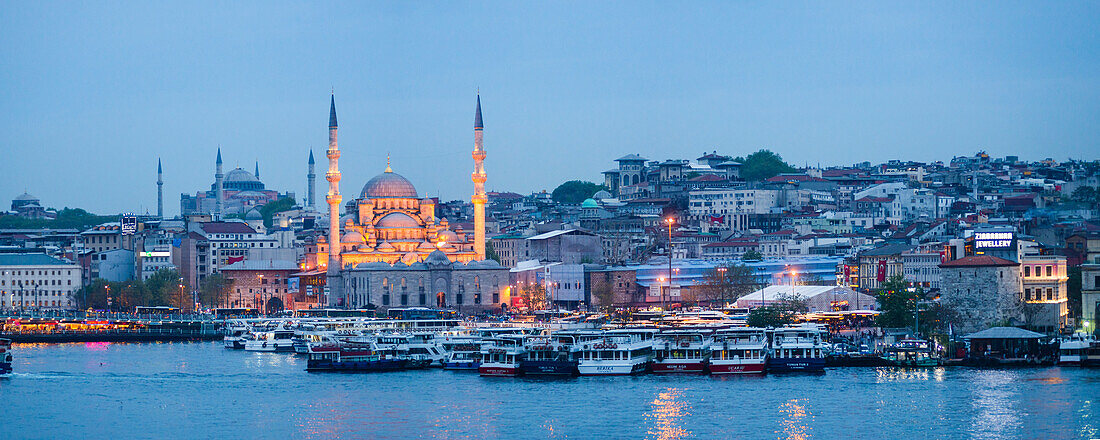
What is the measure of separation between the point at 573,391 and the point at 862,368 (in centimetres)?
880

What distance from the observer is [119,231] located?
108188mm

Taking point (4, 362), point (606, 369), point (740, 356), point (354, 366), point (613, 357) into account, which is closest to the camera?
point (740, 356)

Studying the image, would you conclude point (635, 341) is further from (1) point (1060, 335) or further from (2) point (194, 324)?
(2) point (194, 324)

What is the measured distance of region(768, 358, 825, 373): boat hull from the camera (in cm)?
4953

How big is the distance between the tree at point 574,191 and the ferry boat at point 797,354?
3186 inches

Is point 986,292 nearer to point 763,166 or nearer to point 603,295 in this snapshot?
point 603,295

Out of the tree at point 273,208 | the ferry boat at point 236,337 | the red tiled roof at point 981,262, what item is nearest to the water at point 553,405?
the red tiled roof at point 981,262

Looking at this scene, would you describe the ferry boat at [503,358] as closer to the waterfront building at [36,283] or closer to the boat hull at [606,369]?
the boat hull at [606,369]

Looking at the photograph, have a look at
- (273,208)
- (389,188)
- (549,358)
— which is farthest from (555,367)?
(273,208)

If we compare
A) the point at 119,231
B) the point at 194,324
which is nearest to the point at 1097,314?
the point at 194,324

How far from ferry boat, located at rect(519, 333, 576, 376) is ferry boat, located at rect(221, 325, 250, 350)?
59.6 feet

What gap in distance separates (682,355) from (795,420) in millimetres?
10440

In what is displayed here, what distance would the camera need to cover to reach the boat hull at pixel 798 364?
Result: 49.5m

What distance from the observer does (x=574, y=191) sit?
13550cm
